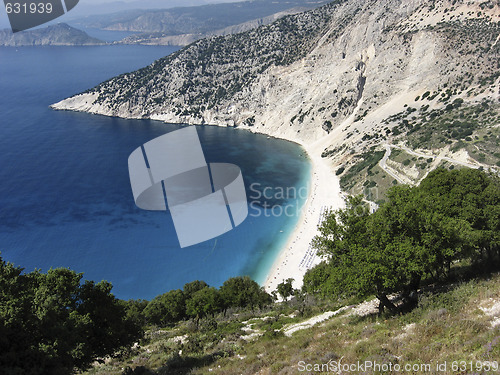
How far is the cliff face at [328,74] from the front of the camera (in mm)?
80875

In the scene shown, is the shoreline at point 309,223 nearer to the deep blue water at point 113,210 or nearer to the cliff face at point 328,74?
the deep blue water at point 113,210

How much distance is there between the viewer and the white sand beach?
44047mm

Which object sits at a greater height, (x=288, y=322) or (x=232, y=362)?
(x=232, y=362)

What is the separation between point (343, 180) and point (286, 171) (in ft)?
46.1

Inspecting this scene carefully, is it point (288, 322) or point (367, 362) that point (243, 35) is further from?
point (367, 362)

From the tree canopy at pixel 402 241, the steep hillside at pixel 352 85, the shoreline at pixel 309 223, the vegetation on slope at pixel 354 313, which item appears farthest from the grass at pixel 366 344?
the steep hillside at pixel 352 85

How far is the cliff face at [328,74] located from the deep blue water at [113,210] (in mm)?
10655

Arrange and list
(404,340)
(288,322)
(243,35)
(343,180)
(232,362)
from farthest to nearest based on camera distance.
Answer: (243,35), (343,180), (288,322), (232,362), (404,340)

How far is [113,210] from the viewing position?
62.1m

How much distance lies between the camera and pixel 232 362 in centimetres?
1516

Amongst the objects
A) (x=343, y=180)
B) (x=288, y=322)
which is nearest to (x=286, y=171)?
(x=343, y=180)

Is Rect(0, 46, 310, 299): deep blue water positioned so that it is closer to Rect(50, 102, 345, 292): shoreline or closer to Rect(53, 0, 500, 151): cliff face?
Rect(50, 102, 345, 292): shoreline

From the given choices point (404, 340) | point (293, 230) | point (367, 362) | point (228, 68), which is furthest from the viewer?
point (228, 68)

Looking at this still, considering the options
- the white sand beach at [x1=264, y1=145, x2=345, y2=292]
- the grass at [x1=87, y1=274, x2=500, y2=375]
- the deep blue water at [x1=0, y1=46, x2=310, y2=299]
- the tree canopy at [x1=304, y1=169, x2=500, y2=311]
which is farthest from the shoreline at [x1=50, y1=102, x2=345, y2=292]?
the tree canopy at [x1=304, y1=169, x2=500, y2=311]
